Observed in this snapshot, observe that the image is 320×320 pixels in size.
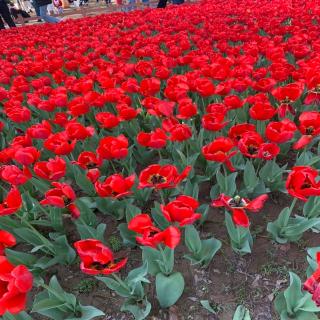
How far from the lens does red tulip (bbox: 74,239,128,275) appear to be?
4.70ft

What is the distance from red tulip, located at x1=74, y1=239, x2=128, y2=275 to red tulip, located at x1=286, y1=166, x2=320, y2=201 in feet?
2.48

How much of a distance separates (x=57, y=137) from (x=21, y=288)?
114cm

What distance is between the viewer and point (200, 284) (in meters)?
2.07

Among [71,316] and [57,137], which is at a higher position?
[57,137]

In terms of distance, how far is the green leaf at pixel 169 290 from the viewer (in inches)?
75.0

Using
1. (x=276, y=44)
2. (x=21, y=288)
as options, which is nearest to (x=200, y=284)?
(x=21, y=288)

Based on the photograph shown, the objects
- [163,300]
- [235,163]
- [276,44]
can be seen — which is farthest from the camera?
[276,44]

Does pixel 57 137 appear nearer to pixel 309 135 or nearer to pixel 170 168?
pixel 170 168

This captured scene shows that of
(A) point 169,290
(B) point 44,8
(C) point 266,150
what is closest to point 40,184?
(A) point 169,290

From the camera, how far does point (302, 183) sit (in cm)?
159

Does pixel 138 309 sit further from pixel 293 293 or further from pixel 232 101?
pixel 232 101

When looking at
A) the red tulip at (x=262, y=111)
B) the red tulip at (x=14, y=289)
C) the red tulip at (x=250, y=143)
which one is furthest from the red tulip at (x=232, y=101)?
the red tulip at (x=14, y=289)

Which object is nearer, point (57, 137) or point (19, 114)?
point (57, 137)

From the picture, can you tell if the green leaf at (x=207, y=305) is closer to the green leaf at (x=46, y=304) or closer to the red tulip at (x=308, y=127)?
the green leaf at (x=46, y=304)
